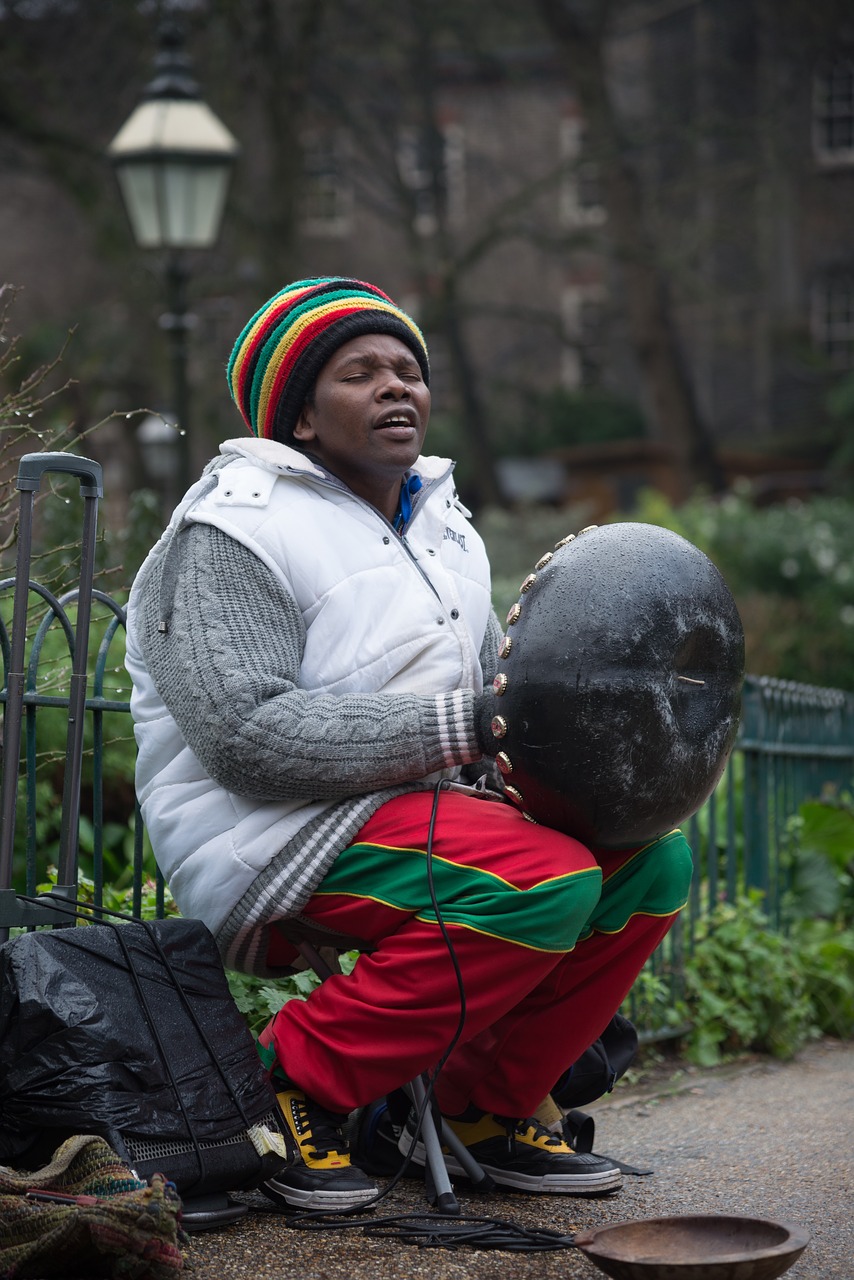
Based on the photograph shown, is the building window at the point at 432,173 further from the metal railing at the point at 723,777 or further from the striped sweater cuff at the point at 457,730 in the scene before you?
the striped sweater cuff at the point at 457,730

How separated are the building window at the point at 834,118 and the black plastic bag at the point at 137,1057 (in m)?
29.8

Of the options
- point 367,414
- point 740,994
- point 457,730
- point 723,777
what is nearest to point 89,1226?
point 457,730

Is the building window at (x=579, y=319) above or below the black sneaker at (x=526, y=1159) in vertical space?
above

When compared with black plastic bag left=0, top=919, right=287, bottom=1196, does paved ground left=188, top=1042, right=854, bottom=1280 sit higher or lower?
lower

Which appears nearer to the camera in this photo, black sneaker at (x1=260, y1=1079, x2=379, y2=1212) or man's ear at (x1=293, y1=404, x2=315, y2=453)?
black sneaker at (x1=260, y1=1079, x2=379, y2=1212)

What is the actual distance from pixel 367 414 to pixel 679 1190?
166 cm

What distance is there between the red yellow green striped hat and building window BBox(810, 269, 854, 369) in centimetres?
2957

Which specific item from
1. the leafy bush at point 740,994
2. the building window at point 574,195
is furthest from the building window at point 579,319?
the leafy bush at point 740,994

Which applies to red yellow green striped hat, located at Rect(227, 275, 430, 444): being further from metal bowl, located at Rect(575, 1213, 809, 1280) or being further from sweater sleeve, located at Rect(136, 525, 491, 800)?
metal bowl, located at Rect(575, 1213, 809, 1280)

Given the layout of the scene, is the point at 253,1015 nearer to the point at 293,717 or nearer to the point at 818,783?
the point at 293,717

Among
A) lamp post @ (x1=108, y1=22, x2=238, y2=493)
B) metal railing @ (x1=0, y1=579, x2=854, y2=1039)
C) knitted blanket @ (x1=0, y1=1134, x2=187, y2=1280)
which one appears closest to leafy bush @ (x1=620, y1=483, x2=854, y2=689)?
metal railing @ (x1=0, y1=579, x2=854, y2=1039)

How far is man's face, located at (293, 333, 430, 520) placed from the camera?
307 cm

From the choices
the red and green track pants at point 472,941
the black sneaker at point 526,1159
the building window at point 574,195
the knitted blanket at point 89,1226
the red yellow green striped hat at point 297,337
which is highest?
the building window at point 574,195

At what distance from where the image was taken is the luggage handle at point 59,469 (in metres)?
2.88
